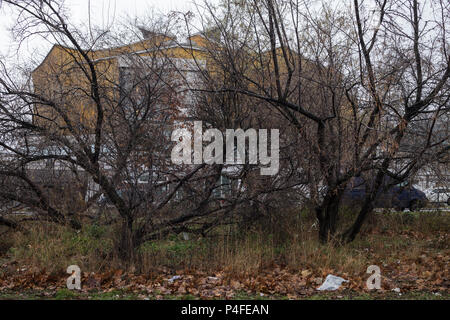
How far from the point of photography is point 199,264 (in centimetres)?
778

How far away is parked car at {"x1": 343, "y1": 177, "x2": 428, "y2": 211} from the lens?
33.2ft

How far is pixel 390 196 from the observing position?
11.6 metres

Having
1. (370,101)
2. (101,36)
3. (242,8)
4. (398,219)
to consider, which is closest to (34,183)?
(101,36)

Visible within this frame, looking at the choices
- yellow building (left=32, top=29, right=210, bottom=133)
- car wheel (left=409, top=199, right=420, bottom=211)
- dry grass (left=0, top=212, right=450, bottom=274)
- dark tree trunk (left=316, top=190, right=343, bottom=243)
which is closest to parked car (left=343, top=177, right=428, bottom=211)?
car wheel (left=409, top=199, right=420, bottom=211)

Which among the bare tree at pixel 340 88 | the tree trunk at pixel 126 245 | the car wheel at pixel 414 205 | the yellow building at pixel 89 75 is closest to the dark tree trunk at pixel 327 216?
the bare tree at pixel 340 88

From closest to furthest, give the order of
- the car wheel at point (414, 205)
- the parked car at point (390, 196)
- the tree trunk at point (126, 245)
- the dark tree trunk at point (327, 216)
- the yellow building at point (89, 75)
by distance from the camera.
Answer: the tree trunk at point (126, 245) < the yellow building at point (89, 75) < the dark tree trunk at point (327, 216) < the parked car at point (390, 196) < the car wheel at point (414, 205)

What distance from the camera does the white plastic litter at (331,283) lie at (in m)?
6.54

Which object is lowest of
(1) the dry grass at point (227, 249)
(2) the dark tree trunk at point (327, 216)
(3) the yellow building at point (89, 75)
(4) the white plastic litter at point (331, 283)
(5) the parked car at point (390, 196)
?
(4) the white plastic litter at point (331, 283)

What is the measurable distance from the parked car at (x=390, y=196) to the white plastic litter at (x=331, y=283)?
8.83ft

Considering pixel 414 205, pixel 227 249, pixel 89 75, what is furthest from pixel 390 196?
pixel 89 75

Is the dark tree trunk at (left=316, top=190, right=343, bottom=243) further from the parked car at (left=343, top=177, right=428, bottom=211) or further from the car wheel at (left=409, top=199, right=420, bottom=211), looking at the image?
the car wheel at (left=409, top=199, right=420, bottom=211)

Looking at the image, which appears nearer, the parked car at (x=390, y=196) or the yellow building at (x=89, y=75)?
the yellow building at (x=89, y=75)

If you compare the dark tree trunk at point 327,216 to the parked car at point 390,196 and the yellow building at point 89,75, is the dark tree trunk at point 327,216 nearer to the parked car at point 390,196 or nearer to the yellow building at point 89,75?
the parked car at point 390,196

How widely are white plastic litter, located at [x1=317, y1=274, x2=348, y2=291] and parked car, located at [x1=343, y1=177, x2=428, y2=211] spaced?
106 inches
